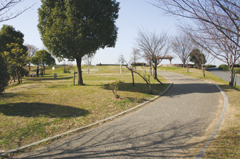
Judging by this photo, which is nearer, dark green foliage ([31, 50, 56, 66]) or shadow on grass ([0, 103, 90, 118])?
shadow on grass ([0, 103, 90, 118])

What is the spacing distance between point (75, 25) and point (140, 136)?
31.2ft

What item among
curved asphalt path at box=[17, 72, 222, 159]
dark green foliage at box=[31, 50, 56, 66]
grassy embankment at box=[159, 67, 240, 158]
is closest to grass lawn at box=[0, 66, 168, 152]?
curved asphalt path at box=[17, 72, 222, 159]

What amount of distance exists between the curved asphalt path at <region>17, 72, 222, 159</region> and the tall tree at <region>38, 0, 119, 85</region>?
7.02m

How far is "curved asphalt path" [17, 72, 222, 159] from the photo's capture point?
4.54 meters

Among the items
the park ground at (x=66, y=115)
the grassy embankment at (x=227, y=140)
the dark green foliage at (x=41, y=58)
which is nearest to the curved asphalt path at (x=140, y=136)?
the grassy embankment at (x=227, y=140)

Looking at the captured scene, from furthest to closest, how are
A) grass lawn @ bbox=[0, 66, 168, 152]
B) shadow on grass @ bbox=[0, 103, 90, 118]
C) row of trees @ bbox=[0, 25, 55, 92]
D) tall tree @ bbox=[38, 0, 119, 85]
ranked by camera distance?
tall tree @ bbox=[38, 0, 119, 85] → row of trees @ bbox=[0, 25, 55, 92] → shadow on grass @ bbox=[0, 103, 90, 118] → grass lawn @ bbox=[0, 66, 168, 152]

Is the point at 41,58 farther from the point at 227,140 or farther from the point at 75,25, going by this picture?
the point at 227,140

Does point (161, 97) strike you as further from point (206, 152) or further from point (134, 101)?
point (206, 152)

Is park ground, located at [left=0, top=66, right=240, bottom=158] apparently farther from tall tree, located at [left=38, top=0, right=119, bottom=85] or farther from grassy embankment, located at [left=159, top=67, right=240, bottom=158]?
tall tree, located at [left=38, top=0, right=119, bottom=85]

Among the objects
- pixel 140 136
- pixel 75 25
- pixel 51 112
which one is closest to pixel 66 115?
pixel 51 112

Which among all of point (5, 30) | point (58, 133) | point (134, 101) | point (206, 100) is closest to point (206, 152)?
point (58, 133)

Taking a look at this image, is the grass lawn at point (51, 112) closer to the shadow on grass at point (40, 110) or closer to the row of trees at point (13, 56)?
the shadow on grass at point (40, 110)

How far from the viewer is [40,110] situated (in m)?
7.96

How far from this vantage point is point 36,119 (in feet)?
22.7
